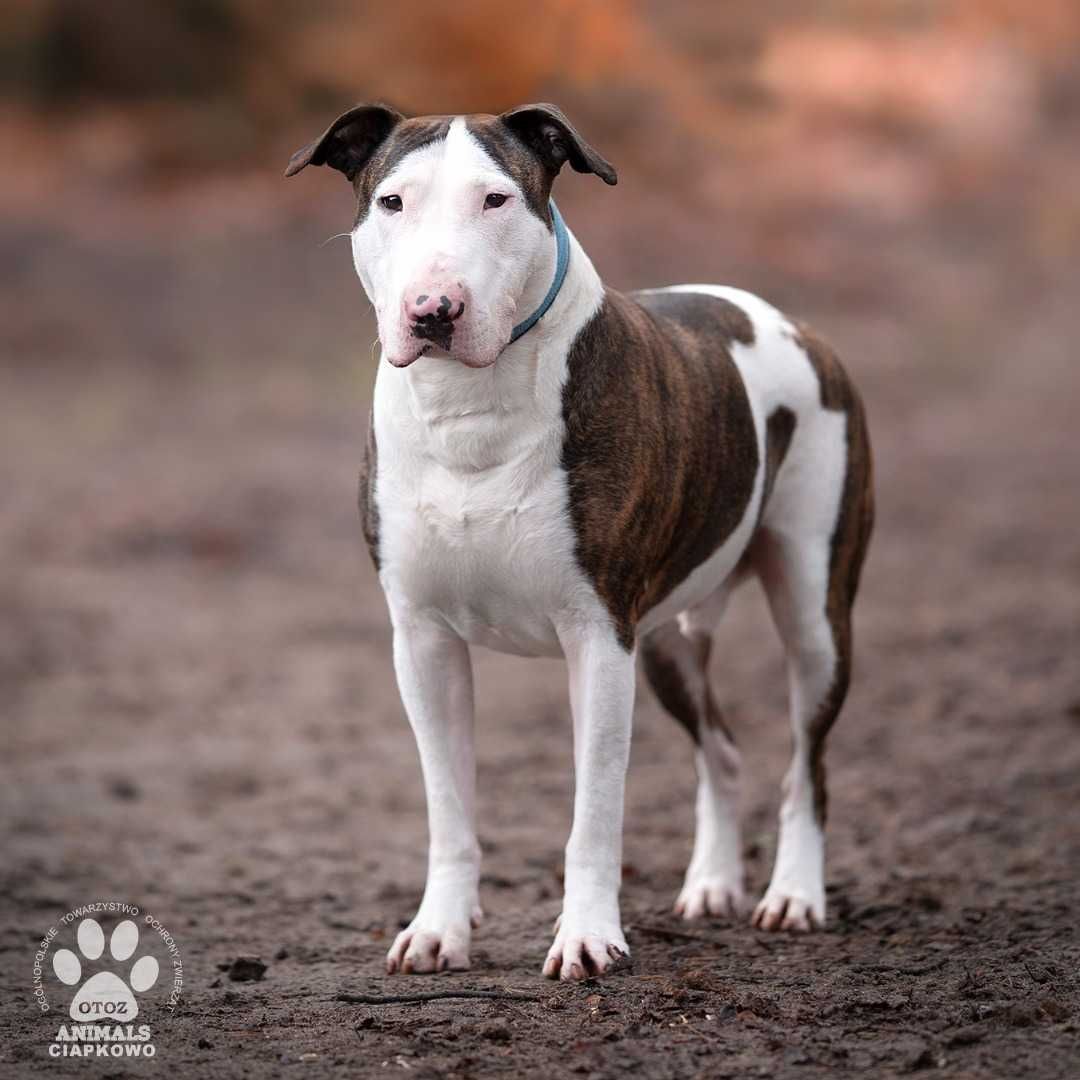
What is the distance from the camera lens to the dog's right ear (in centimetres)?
425

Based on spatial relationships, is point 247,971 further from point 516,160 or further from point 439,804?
point 516,160

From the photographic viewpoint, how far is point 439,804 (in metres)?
4.62

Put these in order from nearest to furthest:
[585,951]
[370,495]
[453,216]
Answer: [453,216] < [585,951] < [370,495]

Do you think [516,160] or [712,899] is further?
[712,899]

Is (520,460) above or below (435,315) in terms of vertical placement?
below

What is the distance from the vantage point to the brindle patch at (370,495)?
4.48 metres

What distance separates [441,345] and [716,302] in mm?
1528

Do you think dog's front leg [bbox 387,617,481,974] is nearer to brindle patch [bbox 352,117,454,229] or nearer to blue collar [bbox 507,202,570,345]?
blue collar [bbox 507,202,570,345]

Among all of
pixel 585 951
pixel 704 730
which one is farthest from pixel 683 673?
pixel 585 951

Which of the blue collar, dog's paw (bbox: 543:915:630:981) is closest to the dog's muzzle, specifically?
the blue collar

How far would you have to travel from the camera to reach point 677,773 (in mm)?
7691

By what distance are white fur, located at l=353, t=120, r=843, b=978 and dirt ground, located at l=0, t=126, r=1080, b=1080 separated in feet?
0.97

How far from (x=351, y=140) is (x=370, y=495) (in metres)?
0.88

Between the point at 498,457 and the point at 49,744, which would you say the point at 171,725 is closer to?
the point at 49,744
